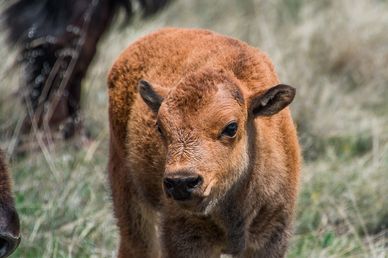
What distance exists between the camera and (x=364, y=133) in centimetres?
938

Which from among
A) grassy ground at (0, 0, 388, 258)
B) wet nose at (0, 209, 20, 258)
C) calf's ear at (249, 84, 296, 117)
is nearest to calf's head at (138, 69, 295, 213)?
calf's ear at (249, 84, 296, 117)

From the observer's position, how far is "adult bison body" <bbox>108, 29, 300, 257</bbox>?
5.09 meters

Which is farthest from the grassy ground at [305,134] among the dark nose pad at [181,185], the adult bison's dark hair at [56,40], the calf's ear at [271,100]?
the dark nose pad at [181,185]

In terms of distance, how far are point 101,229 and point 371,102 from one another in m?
3.67

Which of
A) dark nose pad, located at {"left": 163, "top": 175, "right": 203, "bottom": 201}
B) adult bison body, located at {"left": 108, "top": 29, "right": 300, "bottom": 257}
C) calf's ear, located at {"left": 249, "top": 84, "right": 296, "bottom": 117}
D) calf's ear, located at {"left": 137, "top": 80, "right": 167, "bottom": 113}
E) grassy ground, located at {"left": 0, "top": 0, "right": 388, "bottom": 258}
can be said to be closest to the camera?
dark nose pad, located at {"left": 163, "top": 175, "right": 203, "bottom": 201}

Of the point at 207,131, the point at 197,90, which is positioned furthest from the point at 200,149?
the point at 197,90

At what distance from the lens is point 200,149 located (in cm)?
501

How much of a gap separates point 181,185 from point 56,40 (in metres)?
4.36

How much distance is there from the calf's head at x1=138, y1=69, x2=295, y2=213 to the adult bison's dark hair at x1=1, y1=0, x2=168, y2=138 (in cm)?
366

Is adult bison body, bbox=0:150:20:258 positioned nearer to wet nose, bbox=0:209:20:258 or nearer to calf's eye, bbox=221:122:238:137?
wet nose, bbox=0:209:20:258

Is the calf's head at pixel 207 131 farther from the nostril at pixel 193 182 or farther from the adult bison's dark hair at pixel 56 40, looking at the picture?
the adult bison's dark hair at pixel 56 40

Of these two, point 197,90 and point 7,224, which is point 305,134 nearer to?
point 197,90

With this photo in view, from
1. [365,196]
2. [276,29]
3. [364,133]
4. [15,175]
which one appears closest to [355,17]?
[276,29]

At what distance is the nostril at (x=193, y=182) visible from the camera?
489cm
